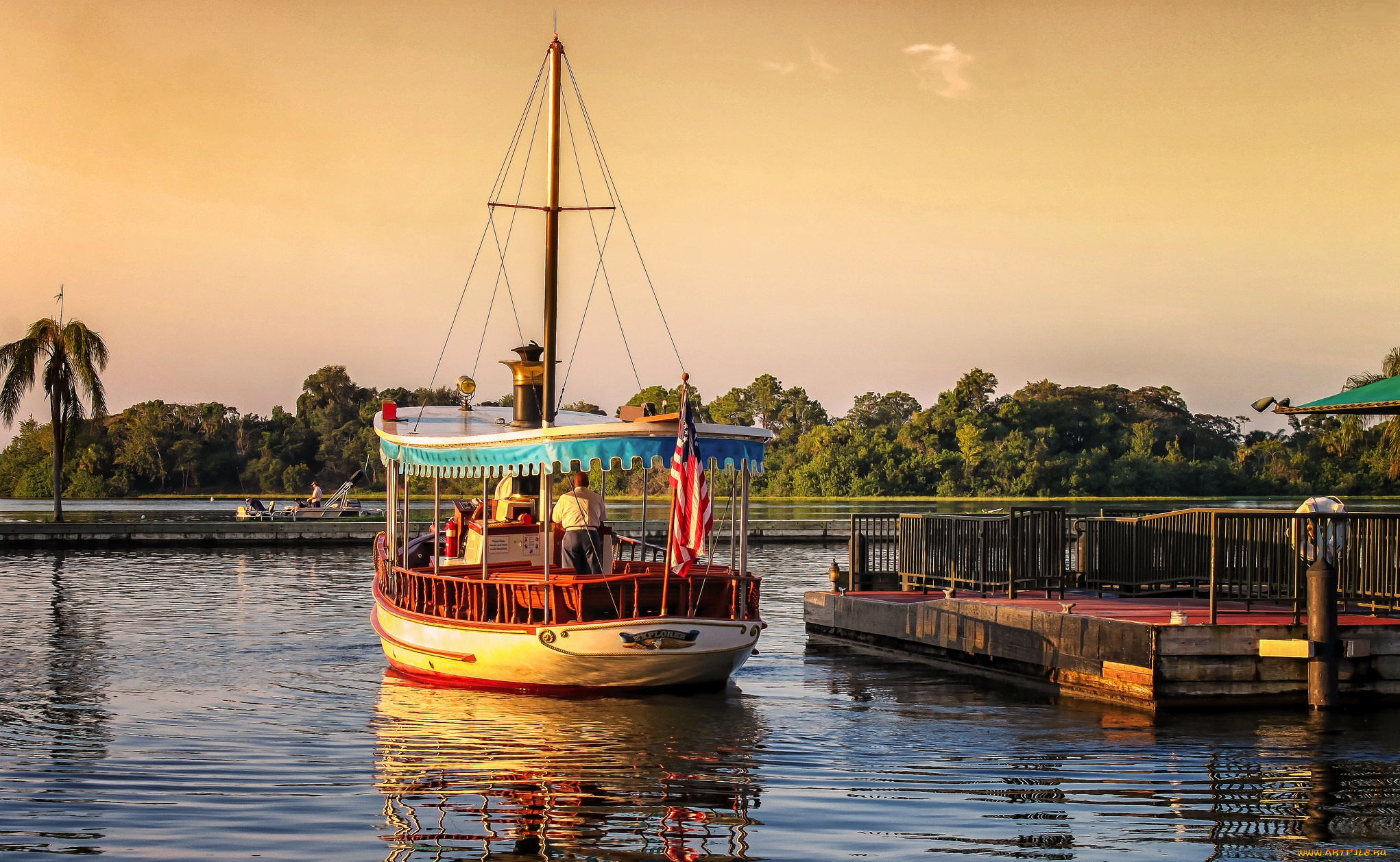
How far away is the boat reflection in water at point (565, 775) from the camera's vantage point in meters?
10.5

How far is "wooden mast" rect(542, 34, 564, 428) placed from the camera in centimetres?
2077

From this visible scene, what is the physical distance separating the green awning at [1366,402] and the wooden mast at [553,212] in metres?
10.6

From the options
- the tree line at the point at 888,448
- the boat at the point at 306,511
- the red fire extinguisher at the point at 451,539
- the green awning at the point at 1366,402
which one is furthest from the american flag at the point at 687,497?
→ the tree line at the point at 888,448

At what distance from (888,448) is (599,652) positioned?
91429 millimetres

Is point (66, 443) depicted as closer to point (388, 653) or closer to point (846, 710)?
point (388, 653)

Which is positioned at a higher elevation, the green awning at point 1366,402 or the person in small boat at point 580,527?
the green awning at point 1366,402

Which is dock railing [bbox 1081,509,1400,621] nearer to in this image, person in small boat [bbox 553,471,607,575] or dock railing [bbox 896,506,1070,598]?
dock railing [bbox 896,506,1070,598]

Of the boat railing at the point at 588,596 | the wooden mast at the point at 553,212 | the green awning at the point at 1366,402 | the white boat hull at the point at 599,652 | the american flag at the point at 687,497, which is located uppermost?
the wooden mast at the point at 553,212

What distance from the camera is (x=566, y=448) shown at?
1636 cm

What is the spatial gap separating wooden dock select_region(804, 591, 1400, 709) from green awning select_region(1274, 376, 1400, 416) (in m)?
2.71

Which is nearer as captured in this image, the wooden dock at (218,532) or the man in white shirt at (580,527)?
the man in white shirt at (580,527)

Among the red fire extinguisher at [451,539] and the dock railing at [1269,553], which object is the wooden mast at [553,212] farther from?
the dock railing at [1269,553]

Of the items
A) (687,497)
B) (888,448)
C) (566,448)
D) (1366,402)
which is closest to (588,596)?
(566,448)

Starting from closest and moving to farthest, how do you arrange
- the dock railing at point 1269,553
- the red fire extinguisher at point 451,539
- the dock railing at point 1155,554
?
the dock railing at point 1269,553, the dock railing at point 1155,554, the red fire extinguisher at point 451,539
